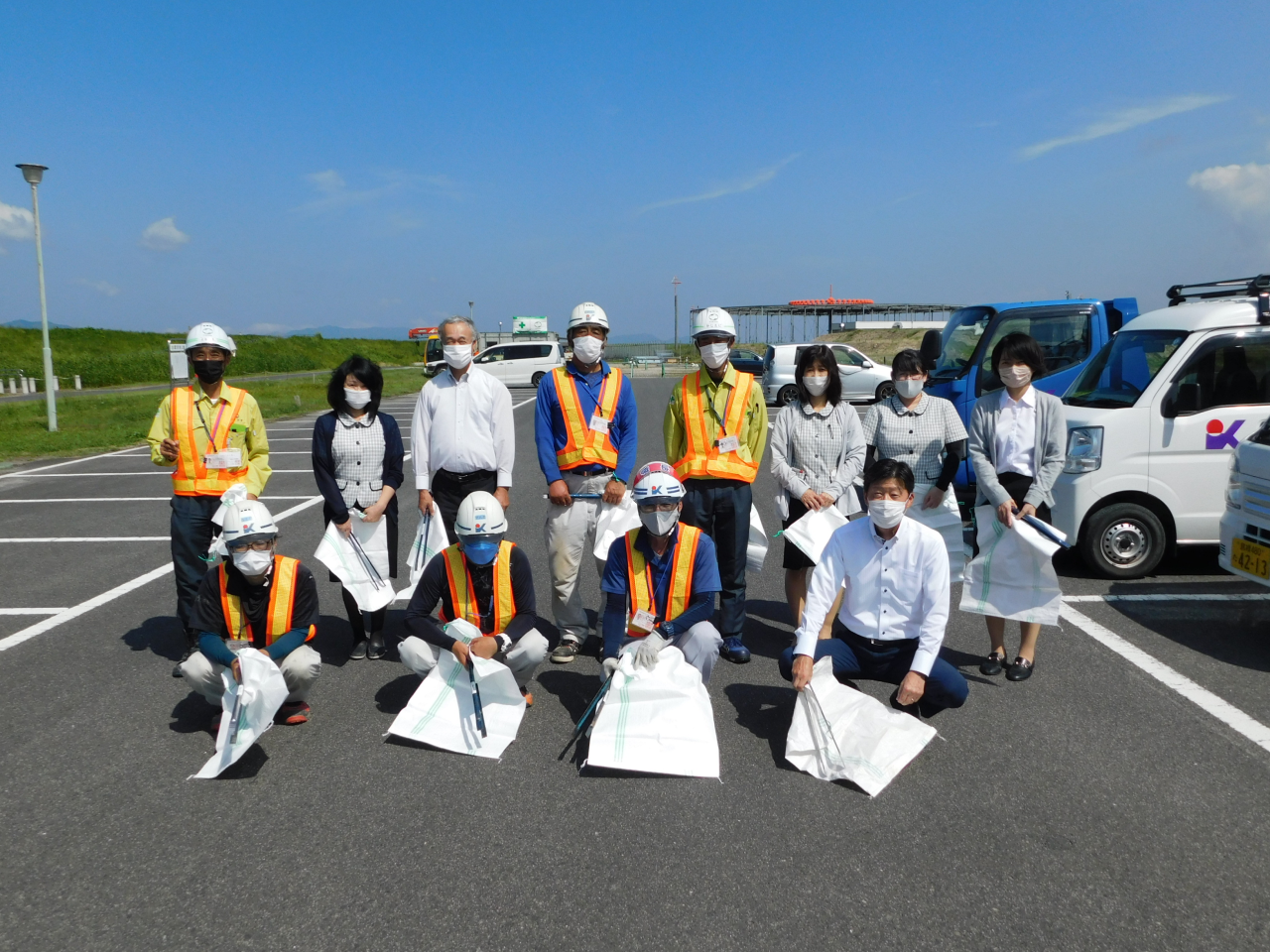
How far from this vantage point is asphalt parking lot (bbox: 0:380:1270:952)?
110 inches

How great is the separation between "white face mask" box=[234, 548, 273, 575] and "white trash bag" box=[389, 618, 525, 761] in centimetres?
96

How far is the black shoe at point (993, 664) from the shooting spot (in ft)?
16.1

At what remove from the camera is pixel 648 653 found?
4.04 metres

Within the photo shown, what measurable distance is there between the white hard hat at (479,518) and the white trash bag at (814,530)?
67.8 inches

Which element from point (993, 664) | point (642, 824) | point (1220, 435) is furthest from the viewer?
point (1220, 435)

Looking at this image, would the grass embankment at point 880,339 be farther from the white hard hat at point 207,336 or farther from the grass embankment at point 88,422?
the white hard hat at point 207,336

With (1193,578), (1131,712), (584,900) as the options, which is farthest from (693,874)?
(1193,578)

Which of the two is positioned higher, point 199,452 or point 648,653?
point 199,452

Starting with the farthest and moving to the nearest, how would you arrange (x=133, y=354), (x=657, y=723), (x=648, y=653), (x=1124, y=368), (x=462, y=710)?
(x=133, y=354) < (x=1124, y=368) < (x=462, y=710) < (x=648, y=653) < (x=657, y=723)

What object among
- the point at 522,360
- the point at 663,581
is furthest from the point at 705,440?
the point at 522,360

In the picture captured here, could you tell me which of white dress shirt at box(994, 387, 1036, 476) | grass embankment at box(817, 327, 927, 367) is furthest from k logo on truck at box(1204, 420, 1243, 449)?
grass embankment at box(817, 327, 927, 367)

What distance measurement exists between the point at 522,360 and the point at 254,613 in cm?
3310

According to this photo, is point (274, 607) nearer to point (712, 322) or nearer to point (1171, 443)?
point (712, 322)

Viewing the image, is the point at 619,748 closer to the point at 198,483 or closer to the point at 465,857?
the point at 465,857
